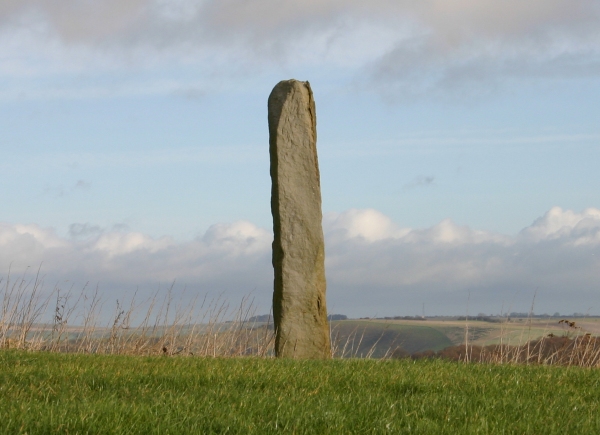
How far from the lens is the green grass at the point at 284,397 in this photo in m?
4.21

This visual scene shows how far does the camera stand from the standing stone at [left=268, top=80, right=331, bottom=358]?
28.5 feet

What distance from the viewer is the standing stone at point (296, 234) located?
8.70m

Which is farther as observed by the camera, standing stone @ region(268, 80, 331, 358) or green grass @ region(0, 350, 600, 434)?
standing stone @ region(268, 80, 331, 358)

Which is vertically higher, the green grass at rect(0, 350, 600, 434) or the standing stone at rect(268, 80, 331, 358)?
the standing stone at rect(268, 80, 331, 358)

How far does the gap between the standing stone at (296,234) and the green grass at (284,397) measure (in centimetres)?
164

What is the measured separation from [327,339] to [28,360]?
11.8 feet

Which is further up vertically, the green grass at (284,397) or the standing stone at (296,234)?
the standing stone at (296,234)

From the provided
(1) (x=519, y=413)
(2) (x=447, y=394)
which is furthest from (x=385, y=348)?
(1) (x=519, y=413)

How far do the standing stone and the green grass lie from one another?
164cm

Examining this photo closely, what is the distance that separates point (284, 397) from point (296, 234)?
3.91m

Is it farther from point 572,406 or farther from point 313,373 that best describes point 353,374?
point 572,406

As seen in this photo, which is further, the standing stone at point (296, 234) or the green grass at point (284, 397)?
the standing stone at point (296, 234)

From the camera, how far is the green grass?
Result: 13.8 feet

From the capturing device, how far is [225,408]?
458 centimetres
